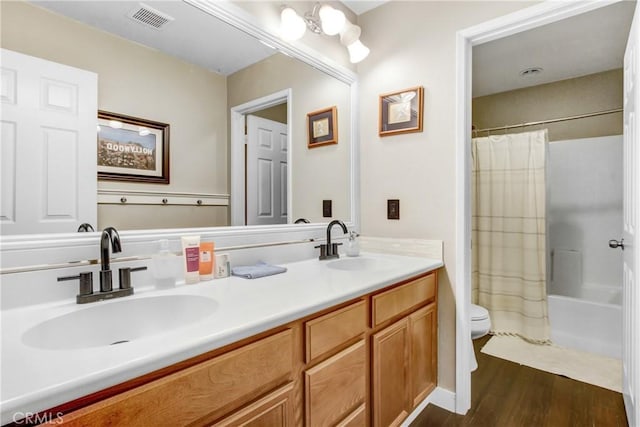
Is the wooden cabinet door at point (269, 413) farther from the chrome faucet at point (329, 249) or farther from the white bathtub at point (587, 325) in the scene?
the white bathtub at point (587, 325)

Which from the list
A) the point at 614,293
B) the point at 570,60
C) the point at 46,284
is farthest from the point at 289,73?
the point at 614,293

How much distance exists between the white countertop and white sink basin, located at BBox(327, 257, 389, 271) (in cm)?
39

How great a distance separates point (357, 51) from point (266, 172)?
0.95 meters

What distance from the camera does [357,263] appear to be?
72.7 inches

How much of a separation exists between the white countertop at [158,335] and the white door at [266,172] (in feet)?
1.27

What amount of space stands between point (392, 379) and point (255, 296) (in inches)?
30.0

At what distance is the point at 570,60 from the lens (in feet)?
8.64

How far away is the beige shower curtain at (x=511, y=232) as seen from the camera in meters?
2.69

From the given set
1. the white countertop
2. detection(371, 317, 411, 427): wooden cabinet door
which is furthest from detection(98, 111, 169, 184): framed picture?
detection(371, 317, 411, 427): wooden cabinet door

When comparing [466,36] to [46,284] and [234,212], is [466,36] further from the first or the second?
[46,284]

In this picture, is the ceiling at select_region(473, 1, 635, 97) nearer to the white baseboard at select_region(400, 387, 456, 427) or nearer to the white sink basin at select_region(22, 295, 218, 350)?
the white baseboard at select_region(400, 387, 456, 427)

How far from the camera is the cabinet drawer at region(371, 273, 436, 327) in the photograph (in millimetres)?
1301

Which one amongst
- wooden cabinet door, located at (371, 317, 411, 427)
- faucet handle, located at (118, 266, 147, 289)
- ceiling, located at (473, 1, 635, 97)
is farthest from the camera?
ceiling, located at (473, 1, 635, 97)

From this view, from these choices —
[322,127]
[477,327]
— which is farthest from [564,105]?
[322,127]
